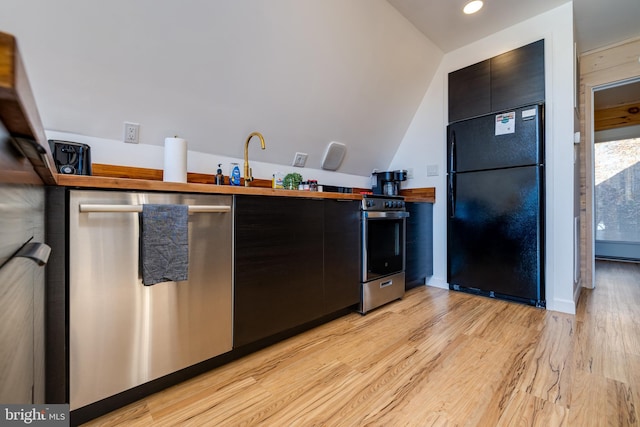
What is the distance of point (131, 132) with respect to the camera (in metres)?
1.70

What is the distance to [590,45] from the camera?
2873 millimetres

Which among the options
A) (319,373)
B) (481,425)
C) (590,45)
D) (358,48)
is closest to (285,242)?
(319,373)

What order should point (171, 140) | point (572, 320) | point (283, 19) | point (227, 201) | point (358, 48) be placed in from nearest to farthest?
point (227, 201) < point (171, 140) < point (283, 19) < point (572, 320) < point (358, 48)

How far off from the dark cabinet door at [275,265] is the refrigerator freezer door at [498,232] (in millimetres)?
1705

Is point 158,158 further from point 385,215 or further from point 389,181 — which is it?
point 389,181

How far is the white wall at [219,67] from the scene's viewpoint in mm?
1346

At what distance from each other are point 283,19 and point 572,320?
303cm

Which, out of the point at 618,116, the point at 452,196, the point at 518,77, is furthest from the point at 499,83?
the point at 618,116

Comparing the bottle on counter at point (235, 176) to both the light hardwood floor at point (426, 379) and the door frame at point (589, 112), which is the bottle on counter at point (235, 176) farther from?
the door frame at point (589, 112)

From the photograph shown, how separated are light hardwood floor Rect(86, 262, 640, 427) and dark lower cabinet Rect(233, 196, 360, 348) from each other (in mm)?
197

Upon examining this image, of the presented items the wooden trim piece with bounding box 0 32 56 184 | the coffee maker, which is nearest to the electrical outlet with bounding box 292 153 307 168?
the coffee maker

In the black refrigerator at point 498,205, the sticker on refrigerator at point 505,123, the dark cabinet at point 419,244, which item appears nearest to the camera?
the black refrigerator at point 498,205

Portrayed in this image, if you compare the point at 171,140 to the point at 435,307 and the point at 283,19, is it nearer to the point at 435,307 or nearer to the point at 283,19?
the point at 283,19

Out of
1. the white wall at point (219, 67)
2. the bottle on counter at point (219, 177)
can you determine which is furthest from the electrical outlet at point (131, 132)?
the bottle on counter at point (219, 177)
